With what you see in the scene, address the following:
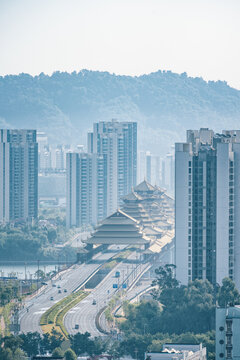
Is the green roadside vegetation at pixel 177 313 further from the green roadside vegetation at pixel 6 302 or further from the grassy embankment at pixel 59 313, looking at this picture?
the green roadside vegetation at pixel 6 302

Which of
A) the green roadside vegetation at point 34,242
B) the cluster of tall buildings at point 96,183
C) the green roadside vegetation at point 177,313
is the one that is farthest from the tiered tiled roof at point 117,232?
the cluster of tall buildings at point 96,183

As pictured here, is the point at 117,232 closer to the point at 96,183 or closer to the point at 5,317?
the point at 5,317

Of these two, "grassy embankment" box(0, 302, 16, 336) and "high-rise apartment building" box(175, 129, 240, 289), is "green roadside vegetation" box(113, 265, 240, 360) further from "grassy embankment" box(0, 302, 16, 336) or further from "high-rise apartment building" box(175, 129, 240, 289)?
"grassy embankment" box(0, 302, 16, 336)

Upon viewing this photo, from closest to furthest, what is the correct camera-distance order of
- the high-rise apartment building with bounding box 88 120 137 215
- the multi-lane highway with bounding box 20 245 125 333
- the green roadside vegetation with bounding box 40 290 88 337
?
1. the green roadside vegetation with bounding box 40 290 88 337
2. the multi-lane highway with bounding box 20 245 125 333
3. the high-rise apartment building with bounding box 88 120 137 215

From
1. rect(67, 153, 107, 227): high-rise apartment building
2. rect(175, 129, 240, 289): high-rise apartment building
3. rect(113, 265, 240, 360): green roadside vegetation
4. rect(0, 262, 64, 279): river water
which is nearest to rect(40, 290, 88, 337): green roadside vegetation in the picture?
rect(113, 265, 240, 360): green roadside vegetation

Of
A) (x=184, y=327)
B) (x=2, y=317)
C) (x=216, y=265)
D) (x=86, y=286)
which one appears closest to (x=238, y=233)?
(x=216, y=265)

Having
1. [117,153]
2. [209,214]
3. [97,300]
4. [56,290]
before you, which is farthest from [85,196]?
[209,214]

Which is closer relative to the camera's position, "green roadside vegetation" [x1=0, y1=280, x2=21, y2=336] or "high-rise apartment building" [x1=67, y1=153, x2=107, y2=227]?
"green roadside vegetation" [x1=0, y1=280, x2=21, y2=336]

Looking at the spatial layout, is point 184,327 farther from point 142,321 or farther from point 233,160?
point 233,160
